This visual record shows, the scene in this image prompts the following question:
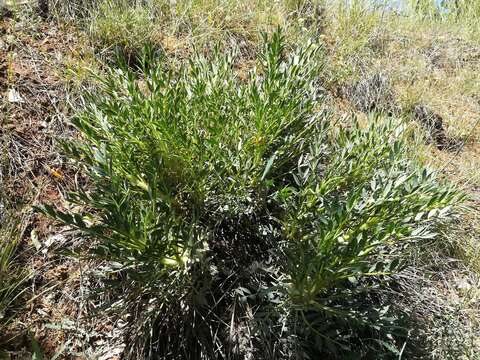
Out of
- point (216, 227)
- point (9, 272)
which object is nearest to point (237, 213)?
point (216, 227)

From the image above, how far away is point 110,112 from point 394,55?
3.25 m

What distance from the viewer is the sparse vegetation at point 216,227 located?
162cm

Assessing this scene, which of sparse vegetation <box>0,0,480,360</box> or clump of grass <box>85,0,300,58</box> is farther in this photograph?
clump of grass <box>85,0,300,58</box>

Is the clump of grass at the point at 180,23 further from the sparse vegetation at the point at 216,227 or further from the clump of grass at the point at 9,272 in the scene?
the clump of grass at the point at 9,272

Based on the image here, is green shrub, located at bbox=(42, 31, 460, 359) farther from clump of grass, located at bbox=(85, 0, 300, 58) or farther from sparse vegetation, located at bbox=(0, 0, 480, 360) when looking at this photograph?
clump of grass, located at bbox=(85, 0, 300, 58)

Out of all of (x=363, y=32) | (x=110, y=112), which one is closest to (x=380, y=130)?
(x=110, y=112)

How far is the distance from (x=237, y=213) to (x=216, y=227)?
126mm

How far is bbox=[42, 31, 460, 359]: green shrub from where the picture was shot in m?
1.58

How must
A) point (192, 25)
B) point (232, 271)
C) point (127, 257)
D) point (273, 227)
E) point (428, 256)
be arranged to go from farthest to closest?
point (192, 25)
point (428, 256)
point (273, 227)
point (232, 271)
point (127, 257)

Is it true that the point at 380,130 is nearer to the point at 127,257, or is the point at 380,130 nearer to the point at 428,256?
the point at 428,256

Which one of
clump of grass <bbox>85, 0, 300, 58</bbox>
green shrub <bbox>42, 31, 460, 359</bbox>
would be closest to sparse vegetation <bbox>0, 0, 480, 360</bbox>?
green shrub <bbox>42, 31, 460, 359</bbox>

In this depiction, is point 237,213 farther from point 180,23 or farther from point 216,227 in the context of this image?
point 180,23

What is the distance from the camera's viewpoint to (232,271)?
1.92m

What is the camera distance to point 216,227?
79.5 inches
